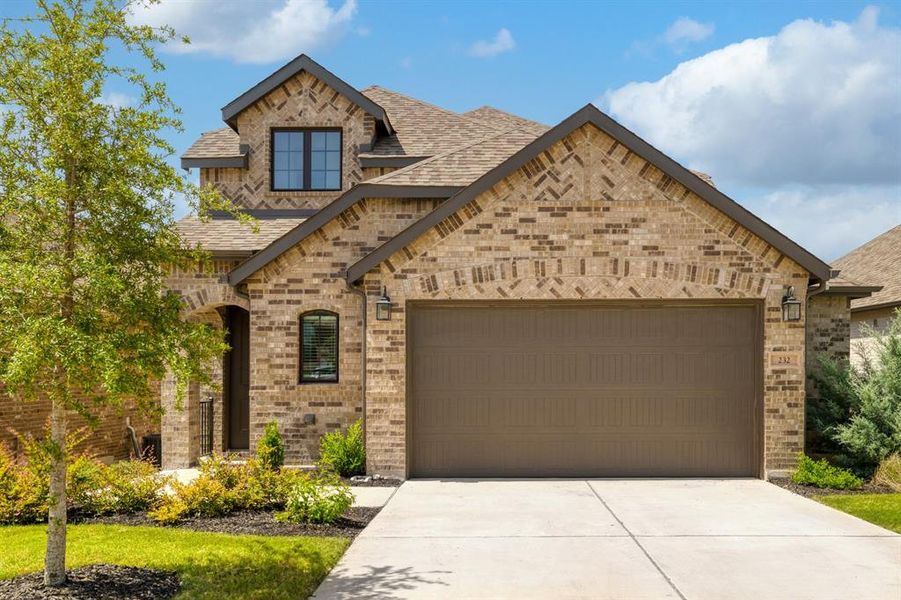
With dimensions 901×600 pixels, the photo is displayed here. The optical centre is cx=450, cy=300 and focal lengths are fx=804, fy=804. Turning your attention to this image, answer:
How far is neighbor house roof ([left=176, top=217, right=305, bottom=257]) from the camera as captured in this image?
1444cm

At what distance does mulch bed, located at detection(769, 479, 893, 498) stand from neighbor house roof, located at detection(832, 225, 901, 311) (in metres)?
7.52

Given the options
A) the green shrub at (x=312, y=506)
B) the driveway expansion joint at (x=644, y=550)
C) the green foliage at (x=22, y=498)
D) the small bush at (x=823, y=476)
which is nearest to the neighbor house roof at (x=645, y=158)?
the small bush at (x=823, y=476)

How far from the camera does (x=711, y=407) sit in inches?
500

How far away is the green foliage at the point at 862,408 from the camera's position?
12.2 m

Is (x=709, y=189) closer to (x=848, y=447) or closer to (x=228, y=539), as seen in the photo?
(x=848, y=447)

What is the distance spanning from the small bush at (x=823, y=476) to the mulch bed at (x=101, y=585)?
911 cm

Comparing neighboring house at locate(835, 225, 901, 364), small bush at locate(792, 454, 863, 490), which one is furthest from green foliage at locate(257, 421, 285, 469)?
neighboring house at locate(835, 225, 901, 364)

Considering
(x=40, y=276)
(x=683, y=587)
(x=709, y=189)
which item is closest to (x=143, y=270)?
(x=40, y=276)

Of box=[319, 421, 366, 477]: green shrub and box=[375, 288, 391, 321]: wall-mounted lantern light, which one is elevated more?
box=[375, 288, 391, 321]: wall-mounted lantern light

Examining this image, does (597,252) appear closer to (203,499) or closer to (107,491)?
(203,499)

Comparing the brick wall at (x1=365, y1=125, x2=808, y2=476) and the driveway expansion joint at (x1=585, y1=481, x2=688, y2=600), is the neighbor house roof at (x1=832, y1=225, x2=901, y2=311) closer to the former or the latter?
the brick wall at (x1=365, y1=125, x2=808, y2=476)

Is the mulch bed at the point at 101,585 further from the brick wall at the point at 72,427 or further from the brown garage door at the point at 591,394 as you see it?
the brown garage door at the point at 591,394

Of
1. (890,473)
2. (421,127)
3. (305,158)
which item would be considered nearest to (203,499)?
(305,158)

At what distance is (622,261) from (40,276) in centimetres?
862
